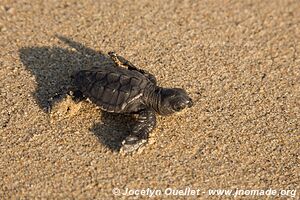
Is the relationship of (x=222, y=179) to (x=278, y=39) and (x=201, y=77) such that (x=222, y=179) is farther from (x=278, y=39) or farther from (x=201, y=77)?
(x=278, y=39)

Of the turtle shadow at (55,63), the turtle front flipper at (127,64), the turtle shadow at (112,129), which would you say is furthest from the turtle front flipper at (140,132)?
the turtle shadow at (55,63)

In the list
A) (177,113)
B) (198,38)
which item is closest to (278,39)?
(198,38)

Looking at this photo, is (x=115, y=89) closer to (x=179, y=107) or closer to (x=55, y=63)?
(x=179, y=107)

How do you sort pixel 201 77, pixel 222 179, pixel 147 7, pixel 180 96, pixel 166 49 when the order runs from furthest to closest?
pixel 147 7 < pixel 166 49 < pixel 201 77 < pixel 180 96 < pixel 222 179

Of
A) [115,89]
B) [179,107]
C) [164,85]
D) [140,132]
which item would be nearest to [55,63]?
[115,89]

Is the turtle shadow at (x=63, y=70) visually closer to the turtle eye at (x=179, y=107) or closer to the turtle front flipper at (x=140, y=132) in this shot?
the turtle front flipper at (x=140, y=132)
